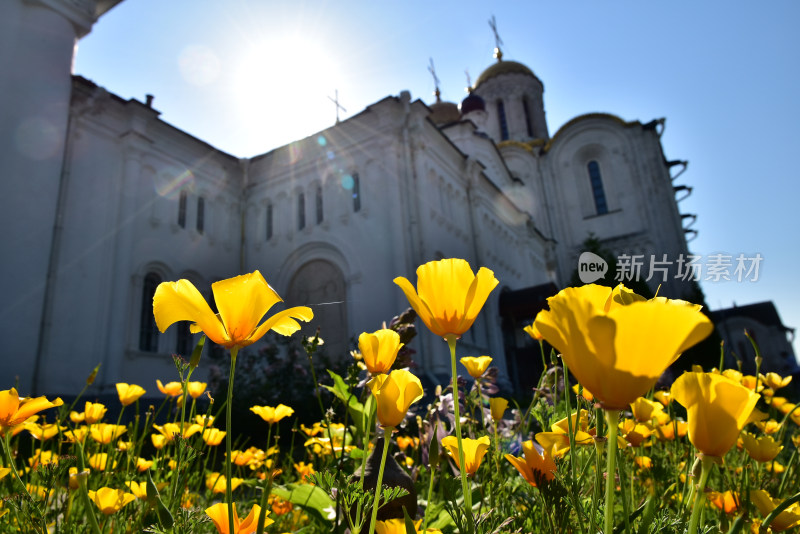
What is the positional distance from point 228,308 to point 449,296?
31cm

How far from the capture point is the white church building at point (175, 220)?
8.70 metres

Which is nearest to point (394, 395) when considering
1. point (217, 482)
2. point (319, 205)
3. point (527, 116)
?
point (217, 482)

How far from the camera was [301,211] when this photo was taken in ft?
42.5

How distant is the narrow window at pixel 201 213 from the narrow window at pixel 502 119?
17.1 meters

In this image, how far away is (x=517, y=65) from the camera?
26.1 metres

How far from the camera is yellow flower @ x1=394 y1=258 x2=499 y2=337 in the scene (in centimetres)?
73

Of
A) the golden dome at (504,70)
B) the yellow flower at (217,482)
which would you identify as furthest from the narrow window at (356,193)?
the golden dome at (504,70)

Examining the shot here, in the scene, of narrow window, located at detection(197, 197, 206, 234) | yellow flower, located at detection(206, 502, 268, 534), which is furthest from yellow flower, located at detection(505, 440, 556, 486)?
narrow window, located at detection(197, 197, 206, 234)

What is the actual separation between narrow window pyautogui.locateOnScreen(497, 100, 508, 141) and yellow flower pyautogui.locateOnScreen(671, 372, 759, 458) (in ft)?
86.3

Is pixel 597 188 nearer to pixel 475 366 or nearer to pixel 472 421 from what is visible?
pixel 472 421

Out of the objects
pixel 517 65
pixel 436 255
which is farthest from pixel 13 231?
pixel 517 65

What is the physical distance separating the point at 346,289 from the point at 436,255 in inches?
88.0

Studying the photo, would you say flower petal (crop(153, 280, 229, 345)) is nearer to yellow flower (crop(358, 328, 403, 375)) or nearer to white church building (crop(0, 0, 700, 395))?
yellow flower (crop(358, 328, 403, 375))

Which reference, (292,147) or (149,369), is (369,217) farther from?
(149,369)
